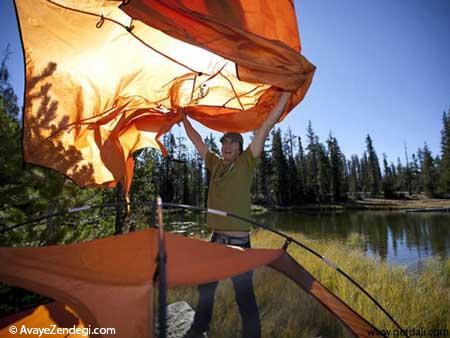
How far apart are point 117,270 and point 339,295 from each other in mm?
4106

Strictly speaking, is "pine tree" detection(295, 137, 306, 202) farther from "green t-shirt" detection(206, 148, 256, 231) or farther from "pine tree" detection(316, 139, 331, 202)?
"green t-shirt" detection(206, 148, 256, 231)

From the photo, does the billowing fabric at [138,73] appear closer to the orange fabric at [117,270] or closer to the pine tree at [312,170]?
the orange fabric at [117,270]

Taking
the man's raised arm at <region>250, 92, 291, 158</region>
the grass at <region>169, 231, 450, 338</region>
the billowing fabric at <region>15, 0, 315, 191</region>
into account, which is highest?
the billowing fabric at <region>15, 0, 315, 191</region>

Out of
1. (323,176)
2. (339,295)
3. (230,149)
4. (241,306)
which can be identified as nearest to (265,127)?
(230,149)

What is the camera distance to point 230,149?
2.62 metres

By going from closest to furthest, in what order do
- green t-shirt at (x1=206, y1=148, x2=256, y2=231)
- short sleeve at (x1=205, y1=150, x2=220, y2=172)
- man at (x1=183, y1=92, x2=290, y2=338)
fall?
man at (x1=183, y1=92, x2=290, y2=338) → green t-shirt at (x1=206, y1=148, x2=256, y2=231) → short sleeve at (x1=205, y1=150, x2=220, y2=172)

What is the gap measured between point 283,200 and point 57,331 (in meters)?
43.0

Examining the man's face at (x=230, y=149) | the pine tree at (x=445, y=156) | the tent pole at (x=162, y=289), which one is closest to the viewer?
the tent pole at (x=162, y=289)

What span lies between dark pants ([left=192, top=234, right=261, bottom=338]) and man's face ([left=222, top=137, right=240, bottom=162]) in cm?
108

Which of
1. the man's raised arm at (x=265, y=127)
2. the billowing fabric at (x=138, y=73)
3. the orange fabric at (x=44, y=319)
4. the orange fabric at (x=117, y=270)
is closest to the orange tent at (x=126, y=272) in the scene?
the orange fabric at (x=117, y=270)

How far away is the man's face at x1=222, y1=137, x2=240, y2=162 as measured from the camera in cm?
262

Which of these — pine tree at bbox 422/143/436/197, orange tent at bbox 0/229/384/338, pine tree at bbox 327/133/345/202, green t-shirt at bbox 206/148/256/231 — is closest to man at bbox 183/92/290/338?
green t-shirt at bbox 206/148/256/231

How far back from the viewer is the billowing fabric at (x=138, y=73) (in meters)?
1.86

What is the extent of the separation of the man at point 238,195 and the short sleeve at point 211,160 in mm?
10
